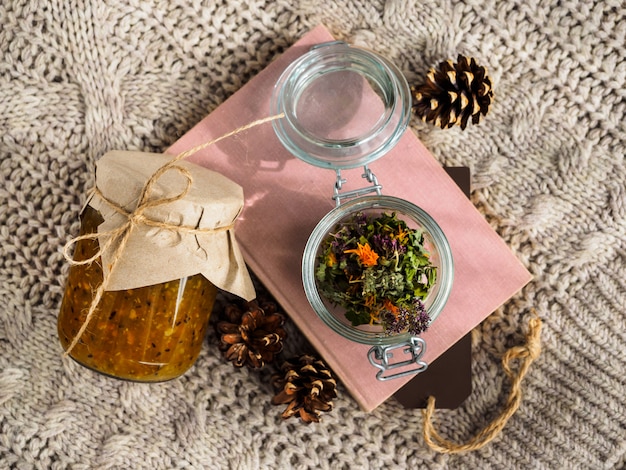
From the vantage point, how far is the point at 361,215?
2.98ft

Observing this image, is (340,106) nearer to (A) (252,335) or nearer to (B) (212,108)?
(B) (212,108)

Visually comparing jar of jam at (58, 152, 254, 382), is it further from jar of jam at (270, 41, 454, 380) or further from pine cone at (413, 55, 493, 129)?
pine cone at (413, 55, 493, 129)

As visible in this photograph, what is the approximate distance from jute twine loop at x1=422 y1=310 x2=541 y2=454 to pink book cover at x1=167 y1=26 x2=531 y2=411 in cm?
8

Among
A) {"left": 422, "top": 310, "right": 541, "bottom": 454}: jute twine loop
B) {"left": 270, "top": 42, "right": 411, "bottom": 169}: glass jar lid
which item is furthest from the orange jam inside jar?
{"left": 422, "top": 310, "right": 541, "bottom": 454}: jute twine loop

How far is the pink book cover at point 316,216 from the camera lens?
1.00 m

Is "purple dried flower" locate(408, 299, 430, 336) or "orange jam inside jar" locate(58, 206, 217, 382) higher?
"purple dried flower" locate(408, 299, 430, 336)

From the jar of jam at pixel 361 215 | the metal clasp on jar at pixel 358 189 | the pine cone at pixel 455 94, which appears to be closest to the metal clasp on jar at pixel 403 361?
the jar of jam at pixel 361 215

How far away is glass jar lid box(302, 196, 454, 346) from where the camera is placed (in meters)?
0.90

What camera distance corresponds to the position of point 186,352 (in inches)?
36.2

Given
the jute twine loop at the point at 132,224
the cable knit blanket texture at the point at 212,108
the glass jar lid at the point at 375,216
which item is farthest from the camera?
the cable knit blanket texture at the point at 212,108

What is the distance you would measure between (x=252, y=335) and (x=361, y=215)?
27cm

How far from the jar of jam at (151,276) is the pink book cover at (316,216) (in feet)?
0.32

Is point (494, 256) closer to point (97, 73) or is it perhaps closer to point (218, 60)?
point (218, 60)

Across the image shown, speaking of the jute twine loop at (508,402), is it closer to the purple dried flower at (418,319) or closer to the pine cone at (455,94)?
the purple dried flower at (418,319)
